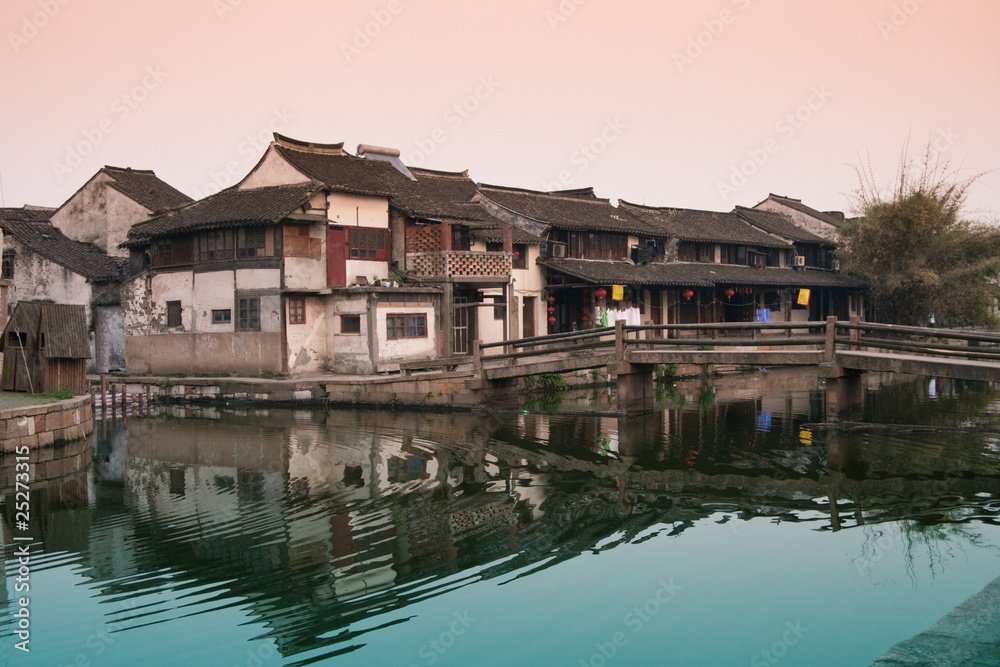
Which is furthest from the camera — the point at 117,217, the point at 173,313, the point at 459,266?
the point at 117,217

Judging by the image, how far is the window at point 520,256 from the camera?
94.4 feet

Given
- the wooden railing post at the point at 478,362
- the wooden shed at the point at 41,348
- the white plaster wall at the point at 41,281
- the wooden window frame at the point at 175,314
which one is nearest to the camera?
the wooden shed at the point at 41,348

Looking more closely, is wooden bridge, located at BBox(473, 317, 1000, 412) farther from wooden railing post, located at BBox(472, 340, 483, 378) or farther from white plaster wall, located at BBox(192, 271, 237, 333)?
white plaster wall, located at BBox(192, 271, 237, 333)

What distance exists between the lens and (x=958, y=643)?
6148 mm

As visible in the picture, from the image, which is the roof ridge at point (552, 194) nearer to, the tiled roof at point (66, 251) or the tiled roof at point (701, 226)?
the tiled roof at point (701, 226)

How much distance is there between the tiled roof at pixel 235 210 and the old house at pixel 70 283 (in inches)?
98.6

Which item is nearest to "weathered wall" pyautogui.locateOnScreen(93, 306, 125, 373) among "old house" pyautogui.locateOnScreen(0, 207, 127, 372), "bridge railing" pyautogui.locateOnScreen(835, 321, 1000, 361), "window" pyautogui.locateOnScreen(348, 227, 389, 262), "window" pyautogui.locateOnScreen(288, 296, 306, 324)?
"old house" pyautogui.locateOnScreen(0, 207, 127, 372)

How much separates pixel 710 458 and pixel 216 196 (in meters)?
18.5

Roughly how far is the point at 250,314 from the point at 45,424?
10109mm

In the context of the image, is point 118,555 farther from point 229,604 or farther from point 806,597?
point 806,597

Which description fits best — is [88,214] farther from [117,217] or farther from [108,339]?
[108,339]

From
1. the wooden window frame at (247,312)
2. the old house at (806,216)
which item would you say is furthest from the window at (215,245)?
the old house at (806,216)

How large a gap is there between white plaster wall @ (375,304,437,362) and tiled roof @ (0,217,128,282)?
1102 centimetres

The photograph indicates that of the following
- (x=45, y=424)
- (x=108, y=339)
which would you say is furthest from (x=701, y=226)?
(x=45, y=424)
